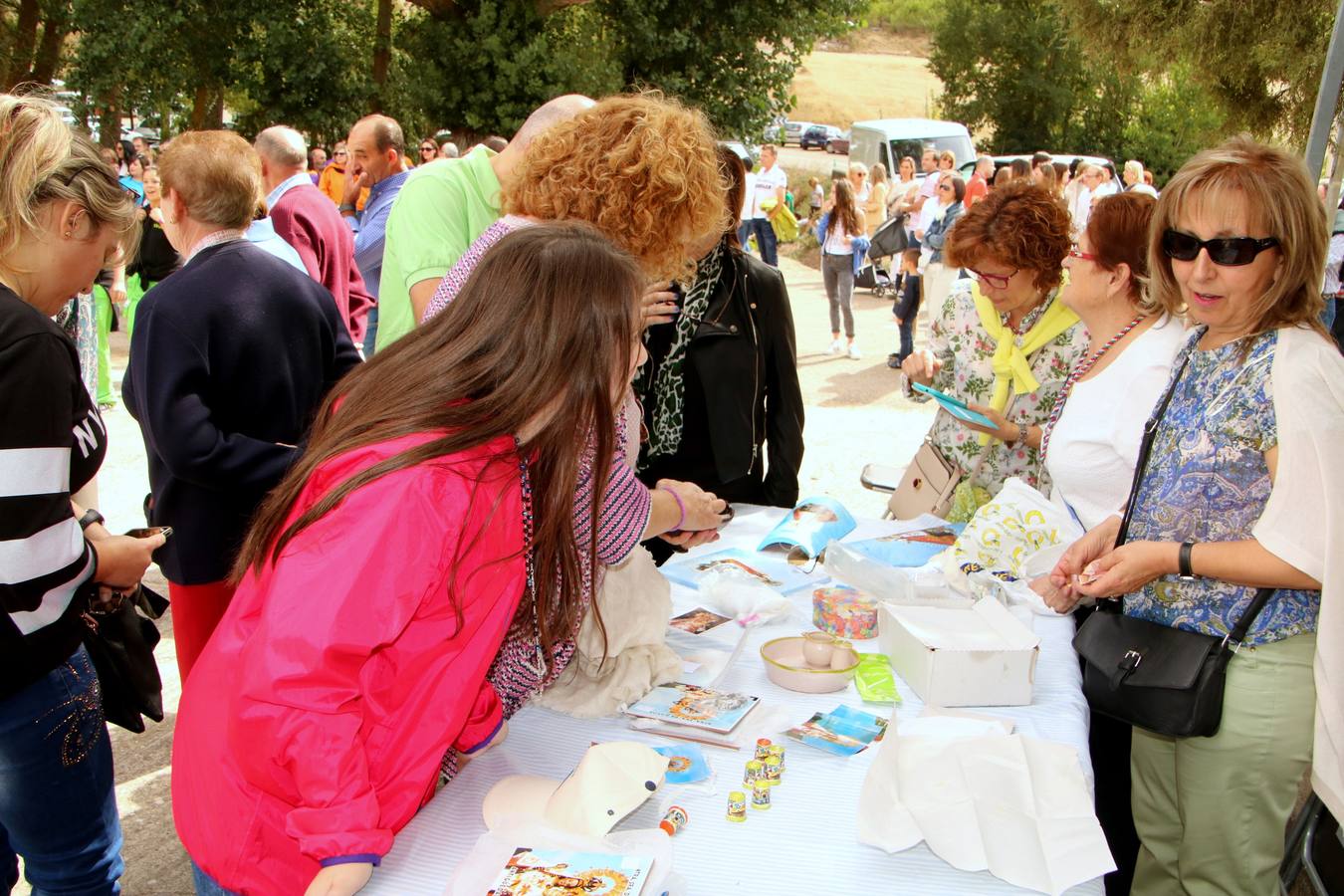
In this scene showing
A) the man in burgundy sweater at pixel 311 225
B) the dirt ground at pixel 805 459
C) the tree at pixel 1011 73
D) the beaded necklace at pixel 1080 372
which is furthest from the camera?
the tree at pixel 1011 73

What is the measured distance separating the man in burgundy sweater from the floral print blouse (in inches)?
92.3

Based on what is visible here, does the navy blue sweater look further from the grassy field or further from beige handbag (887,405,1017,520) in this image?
the grassy field

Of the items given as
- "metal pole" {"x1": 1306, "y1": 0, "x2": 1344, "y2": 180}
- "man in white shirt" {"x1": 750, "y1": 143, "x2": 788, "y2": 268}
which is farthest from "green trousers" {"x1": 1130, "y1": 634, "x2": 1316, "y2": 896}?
"man in white shirt" {"x1": 750, "y1": 143, "x2": 788, "y2": 268}

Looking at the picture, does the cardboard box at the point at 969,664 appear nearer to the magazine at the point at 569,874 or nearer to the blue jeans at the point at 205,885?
the magazine at the point at 569,874

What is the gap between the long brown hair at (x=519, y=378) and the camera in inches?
51.6

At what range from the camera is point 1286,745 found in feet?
5.84

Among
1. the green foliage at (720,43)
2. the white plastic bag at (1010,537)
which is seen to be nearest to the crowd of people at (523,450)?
the white plastic bag at (1010,537)

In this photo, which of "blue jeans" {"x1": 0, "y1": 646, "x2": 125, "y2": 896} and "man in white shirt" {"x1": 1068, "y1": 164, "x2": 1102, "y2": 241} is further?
"man in white shirt" {"x1": 1068, "y1": 164, "x2": 1102, "y2": 241}

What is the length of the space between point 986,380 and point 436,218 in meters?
1.60

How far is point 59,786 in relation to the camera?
176 cm

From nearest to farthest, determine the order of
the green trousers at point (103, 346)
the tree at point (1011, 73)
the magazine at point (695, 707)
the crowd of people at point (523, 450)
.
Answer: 1. the crowd of people at point (523, 450)
2. the magazine at point (695, 707)
3. the green trousers at point (103, 346)
4. the tree at point (1011, 73)

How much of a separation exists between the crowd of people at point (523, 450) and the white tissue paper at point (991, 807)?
1.62 ft

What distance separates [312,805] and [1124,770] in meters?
1.97

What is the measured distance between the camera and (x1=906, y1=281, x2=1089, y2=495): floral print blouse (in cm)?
281
